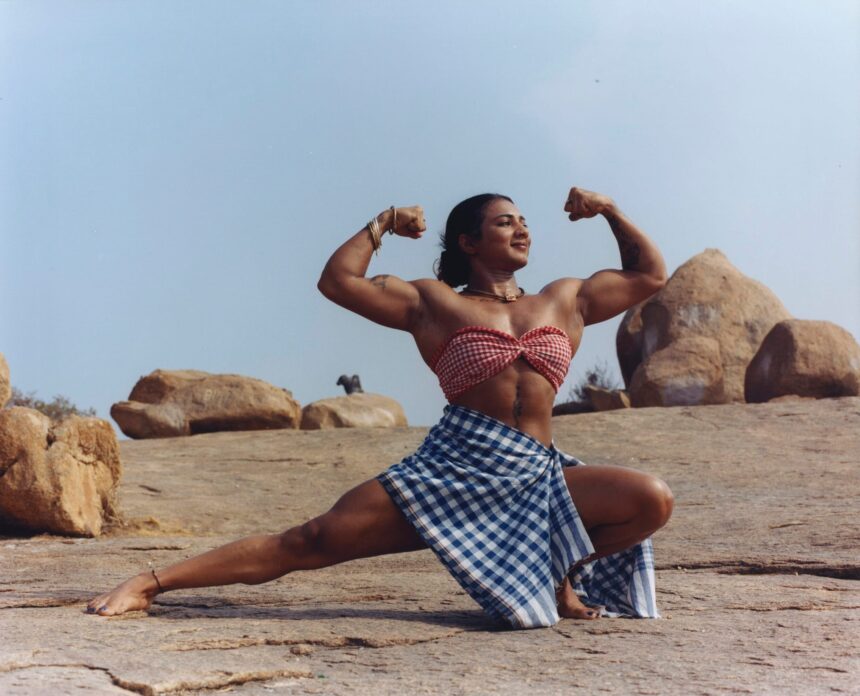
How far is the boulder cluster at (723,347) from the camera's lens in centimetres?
1212

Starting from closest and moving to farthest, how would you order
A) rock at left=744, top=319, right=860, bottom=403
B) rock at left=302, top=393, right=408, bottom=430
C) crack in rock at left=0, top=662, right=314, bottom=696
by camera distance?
crack in rock at left=0, top=662, right=314, bottom=696
rock at left=744, top=319, right=860, bottom=403
rock at left=302, top=393, right=408, bottom=430

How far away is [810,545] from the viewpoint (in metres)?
5.09

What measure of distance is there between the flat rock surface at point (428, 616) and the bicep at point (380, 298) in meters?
1.04

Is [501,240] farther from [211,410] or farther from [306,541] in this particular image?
[211,410]

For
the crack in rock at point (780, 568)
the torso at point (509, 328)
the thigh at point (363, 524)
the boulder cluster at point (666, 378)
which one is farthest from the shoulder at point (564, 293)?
the boulder cluster at point (666, 378)

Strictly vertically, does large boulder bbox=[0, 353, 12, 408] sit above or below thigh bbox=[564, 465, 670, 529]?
above

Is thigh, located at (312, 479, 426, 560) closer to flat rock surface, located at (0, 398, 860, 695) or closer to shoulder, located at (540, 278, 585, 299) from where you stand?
flat rock surface, located at (0, 398, 860, 695)

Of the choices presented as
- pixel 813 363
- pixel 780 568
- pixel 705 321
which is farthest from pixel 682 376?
pixel 780 568

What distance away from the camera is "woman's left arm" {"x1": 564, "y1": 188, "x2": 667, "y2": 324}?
4098mm

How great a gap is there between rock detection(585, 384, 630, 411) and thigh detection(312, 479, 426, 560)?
412 inches

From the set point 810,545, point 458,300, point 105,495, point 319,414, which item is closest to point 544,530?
point 458,300

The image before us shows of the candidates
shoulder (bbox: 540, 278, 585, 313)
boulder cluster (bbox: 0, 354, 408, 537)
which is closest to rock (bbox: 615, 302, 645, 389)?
boulder cluster (bbox: 0, 354, 408, 537)

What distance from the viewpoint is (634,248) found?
4203 mm

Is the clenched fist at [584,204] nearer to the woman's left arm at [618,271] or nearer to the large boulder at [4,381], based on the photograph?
the woman's left arm at [618,271]
